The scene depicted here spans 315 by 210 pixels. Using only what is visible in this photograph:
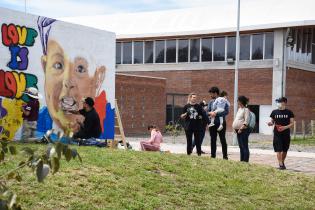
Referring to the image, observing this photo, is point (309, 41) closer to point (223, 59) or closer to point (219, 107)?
point (223, 59)

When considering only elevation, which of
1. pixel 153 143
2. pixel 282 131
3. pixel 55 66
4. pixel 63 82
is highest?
pixel 55 66

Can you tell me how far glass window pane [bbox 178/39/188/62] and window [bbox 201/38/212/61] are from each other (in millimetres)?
1369

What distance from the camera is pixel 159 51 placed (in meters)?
39.4

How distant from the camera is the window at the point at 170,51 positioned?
38875 millimetres

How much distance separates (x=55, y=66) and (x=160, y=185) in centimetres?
787

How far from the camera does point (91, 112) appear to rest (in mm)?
11797

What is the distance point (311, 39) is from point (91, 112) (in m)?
29.1

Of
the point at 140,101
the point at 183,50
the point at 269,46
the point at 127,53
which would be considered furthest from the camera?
the point at 127,53

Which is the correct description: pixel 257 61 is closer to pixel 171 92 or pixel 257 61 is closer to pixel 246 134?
pixel 171 92

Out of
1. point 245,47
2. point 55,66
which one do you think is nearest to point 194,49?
point 245,47

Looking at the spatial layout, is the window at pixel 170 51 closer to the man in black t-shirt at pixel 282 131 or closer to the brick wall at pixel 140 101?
the brick wall at pixel 140 101

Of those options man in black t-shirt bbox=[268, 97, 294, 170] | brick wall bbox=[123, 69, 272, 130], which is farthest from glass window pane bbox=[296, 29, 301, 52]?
man in black t-shirt bbox=[268, 97, 294, 170]

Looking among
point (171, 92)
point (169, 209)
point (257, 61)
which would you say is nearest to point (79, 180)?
point (169, 209)

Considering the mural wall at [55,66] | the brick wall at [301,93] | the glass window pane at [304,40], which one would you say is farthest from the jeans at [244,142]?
the glass window pane at [304,40]
